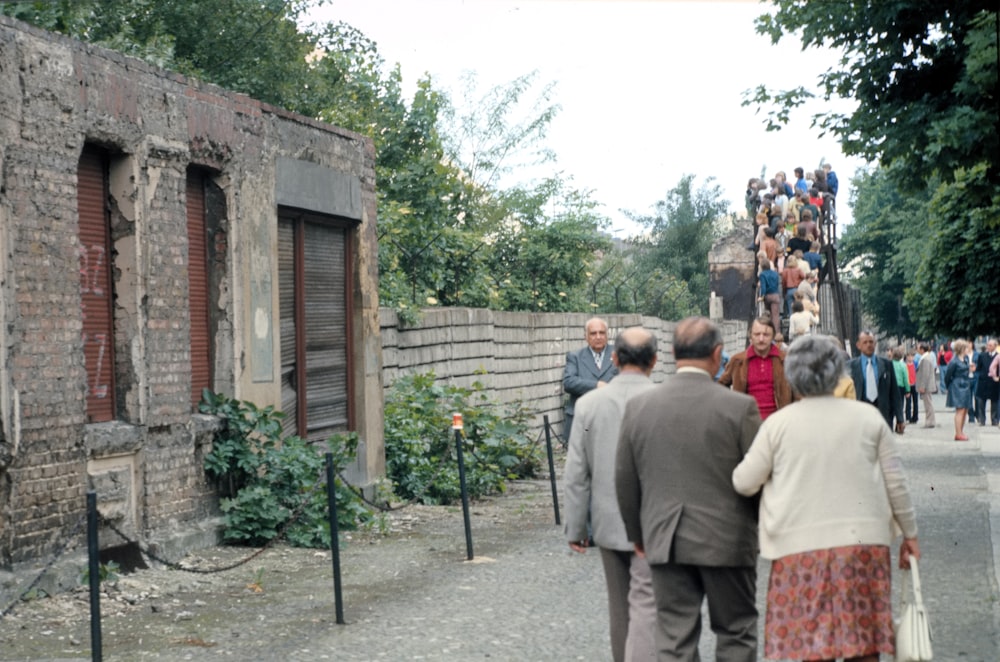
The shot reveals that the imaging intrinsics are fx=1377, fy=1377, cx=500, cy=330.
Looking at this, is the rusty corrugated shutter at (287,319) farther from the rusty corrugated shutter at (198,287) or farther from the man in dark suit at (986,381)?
the man in dark suit at (986,381)

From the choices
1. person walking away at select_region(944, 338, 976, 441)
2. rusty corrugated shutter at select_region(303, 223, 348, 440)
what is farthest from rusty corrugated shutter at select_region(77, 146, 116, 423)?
person walking away at select_region(944, 338, 976, 441)

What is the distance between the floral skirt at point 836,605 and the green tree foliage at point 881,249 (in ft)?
173

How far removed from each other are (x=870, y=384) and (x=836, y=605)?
36.6ft

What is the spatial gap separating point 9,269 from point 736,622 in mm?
5587

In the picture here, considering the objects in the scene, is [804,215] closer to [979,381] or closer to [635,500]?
[979,381]

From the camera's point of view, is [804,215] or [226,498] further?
[804,215]

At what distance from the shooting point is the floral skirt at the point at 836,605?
517cm

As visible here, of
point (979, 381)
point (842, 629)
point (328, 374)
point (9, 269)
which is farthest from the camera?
point (979, 381)

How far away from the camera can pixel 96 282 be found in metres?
10.3

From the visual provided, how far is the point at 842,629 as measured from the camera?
5168 mm

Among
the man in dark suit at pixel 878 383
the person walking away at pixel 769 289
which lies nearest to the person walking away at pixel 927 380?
the person walking away at pixel 769 289

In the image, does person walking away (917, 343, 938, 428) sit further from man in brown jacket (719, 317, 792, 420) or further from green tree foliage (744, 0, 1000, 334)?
man in brown jacket (719, 317, 792, 420)

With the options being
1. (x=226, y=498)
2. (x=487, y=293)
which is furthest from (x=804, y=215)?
(x=226, y=498)

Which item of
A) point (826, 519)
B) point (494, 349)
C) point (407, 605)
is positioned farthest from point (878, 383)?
point (826, 519)
